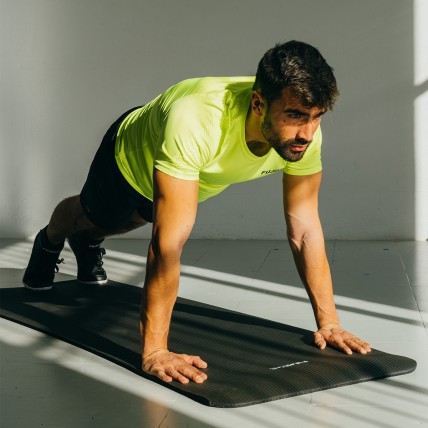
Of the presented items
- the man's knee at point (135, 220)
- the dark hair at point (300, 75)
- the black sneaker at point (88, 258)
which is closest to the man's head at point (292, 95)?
the dark hair at point (300, 75)

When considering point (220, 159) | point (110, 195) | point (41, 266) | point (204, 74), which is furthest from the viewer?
point (204, 74)

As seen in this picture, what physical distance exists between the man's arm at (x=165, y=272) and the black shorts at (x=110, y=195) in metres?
0.61

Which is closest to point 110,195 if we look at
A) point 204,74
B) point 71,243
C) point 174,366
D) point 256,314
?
point 71,243

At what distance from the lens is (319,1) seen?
198 inches

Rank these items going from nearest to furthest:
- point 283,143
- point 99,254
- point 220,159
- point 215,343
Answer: point 283,143, point 220,159, point 215,343, point 99,254

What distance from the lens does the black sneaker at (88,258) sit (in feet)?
12.4

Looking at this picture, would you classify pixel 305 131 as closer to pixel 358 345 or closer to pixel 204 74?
pixel 358 345

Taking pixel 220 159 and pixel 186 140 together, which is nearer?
pixel 186 140

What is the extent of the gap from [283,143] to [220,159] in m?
0.25

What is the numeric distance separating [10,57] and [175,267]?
3.16 m

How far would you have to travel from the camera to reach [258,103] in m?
2.62

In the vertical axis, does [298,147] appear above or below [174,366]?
above

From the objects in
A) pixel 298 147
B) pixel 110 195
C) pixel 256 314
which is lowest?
pixel 256 314

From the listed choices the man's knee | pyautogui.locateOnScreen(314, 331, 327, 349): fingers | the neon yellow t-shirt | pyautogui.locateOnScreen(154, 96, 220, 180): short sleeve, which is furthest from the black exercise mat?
pyautogui.locateOnScreen(154, 96, 220, 180): short sleeve
